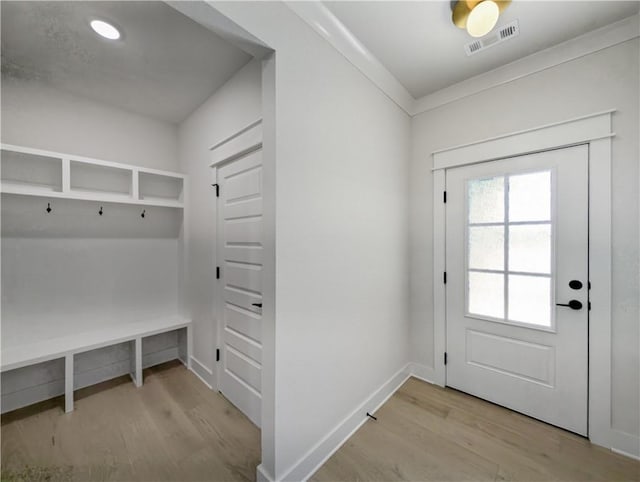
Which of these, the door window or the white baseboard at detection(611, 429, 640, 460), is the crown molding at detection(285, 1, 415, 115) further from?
the white baseboard at detection(611, 429, 640, 460)

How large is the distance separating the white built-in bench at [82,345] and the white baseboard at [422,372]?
7.20 feet

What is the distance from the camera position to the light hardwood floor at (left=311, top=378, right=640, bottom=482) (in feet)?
4.74

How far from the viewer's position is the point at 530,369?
6.25 feet

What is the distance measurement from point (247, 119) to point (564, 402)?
9.67 ft

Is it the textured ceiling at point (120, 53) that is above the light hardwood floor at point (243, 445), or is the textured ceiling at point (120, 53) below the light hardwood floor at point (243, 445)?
above

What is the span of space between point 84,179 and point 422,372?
3.39 m

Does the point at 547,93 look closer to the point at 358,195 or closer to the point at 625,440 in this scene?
the point at 358,195

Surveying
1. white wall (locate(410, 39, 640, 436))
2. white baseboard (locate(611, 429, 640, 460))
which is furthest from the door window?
white baseboard (locate(611, 429, 640, 460))

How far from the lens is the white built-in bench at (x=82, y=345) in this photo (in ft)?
5.96

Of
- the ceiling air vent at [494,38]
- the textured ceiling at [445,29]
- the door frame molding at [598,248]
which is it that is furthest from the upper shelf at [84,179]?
the door frame molding at [598,248]

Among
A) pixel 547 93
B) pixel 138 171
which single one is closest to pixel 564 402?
pixel 547 93

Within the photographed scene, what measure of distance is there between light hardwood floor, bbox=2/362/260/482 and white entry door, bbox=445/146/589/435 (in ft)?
6.12

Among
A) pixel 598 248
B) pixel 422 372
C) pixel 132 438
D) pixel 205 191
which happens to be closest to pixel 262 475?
pixel 132 438

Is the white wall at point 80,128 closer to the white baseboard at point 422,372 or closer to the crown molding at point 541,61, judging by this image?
the crown molding at point 541,61
